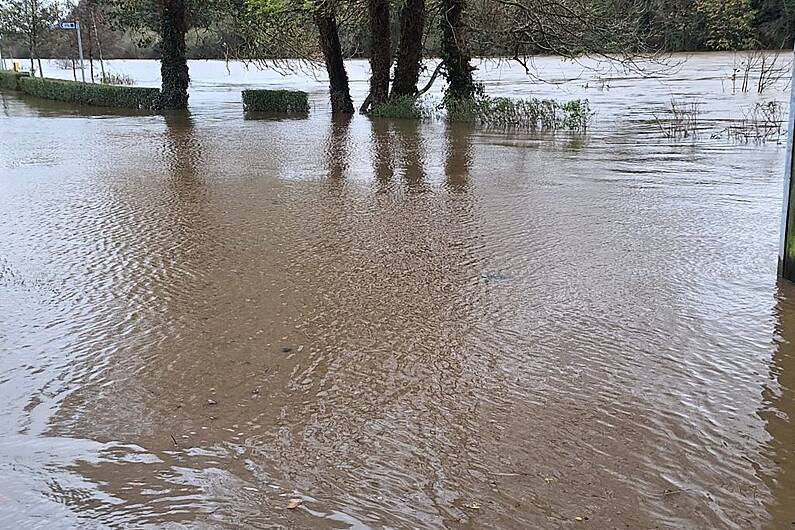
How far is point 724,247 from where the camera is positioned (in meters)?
5.64

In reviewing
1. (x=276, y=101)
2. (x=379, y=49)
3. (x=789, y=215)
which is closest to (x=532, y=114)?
(x=379, y=49)

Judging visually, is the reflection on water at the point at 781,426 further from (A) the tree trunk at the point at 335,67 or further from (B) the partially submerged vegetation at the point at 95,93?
(B) the partially submerged vegetation at the point at 95,93

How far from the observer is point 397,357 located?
3727 millimetres

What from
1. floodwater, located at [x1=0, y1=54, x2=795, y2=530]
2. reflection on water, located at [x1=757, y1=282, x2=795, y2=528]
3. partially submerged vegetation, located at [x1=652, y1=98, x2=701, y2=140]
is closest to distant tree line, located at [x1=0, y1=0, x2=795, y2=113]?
partially submerged vegetation, located at [x1=652, y1=98, x2=701, y2=140]

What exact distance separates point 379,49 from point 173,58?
642 cm

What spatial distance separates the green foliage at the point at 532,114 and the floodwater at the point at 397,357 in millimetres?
6064

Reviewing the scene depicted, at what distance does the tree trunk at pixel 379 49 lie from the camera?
17172 mm

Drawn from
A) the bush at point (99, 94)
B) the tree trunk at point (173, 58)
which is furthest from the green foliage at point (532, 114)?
the bush at point (99, 94)

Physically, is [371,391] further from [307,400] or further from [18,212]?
[18,212]

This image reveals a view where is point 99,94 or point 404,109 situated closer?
point 404,109

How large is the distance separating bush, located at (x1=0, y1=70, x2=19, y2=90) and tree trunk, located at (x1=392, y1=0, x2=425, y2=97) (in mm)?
20506

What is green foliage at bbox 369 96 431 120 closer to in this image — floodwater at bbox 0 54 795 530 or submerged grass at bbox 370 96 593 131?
submerged grass at bbox 370 96 593 131

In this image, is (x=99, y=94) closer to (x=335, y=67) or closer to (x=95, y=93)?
(x=95, y=93)

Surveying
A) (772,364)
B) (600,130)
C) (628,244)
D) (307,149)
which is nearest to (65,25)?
(307,149)
